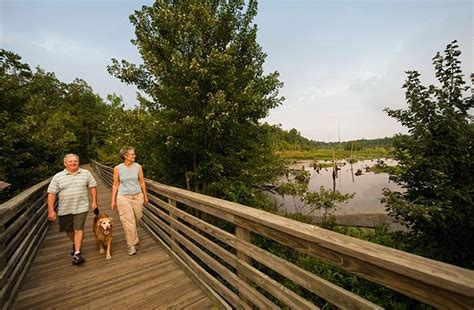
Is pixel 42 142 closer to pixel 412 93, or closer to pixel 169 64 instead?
pixel 169 64

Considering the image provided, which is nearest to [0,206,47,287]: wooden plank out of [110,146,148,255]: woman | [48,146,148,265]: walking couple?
[48,146,148,265]: walking couple

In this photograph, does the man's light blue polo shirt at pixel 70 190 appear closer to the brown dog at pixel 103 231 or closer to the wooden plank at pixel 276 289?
the brown dog at pixel 103 231

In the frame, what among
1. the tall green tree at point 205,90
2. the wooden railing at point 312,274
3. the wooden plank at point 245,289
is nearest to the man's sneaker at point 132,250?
the wooden railing at point 312,274

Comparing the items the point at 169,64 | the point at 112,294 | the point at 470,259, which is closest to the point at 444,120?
the point at 470,259

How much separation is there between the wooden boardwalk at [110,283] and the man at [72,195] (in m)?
0.44

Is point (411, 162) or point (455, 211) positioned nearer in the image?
point (455, 211)

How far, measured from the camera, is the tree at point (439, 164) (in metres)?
4.57

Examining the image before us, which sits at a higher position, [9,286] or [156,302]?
[9,286]

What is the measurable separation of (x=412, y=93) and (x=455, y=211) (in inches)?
101

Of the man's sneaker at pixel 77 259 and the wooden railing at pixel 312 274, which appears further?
the man's sneaker at pixel 77 259

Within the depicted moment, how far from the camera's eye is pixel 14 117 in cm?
983

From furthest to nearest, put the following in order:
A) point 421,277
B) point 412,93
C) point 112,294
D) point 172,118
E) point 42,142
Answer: point 42,142
point 172,118
point 412,93
point 112,294
point 421,277

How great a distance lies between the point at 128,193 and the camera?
411 centimetres

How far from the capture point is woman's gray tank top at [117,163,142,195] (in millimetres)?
4094
